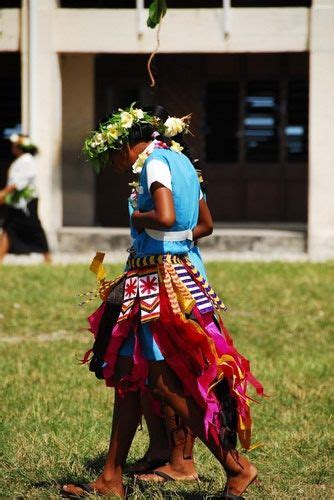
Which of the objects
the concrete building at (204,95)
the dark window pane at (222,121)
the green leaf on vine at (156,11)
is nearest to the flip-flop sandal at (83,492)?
the green leaf on vine at (156,11)

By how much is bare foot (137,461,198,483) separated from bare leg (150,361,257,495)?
0.68 metres

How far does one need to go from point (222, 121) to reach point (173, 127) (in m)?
16.3

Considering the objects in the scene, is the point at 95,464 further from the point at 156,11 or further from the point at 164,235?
the point at 156,11

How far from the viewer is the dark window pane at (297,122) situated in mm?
21781

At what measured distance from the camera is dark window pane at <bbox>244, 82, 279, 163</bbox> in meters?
21.9

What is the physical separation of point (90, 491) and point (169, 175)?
57.5 inches

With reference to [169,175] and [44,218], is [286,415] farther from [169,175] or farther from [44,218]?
[44,218]

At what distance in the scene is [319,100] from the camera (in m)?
18.7

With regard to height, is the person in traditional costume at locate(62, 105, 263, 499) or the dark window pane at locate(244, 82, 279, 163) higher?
the dark window pane at locate(244, 82, 279, 163)

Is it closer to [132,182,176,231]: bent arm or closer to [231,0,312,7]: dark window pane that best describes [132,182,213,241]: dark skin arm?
[132,182,176,231]: bent arm

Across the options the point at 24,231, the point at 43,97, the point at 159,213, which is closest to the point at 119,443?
the point at 159,213

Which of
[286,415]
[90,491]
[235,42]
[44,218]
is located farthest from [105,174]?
[90,491]

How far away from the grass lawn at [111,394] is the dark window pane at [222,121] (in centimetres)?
644

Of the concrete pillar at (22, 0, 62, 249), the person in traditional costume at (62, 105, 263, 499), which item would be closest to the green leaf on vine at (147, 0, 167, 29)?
the person in traditional costume at (62, 105, 263, 499)
